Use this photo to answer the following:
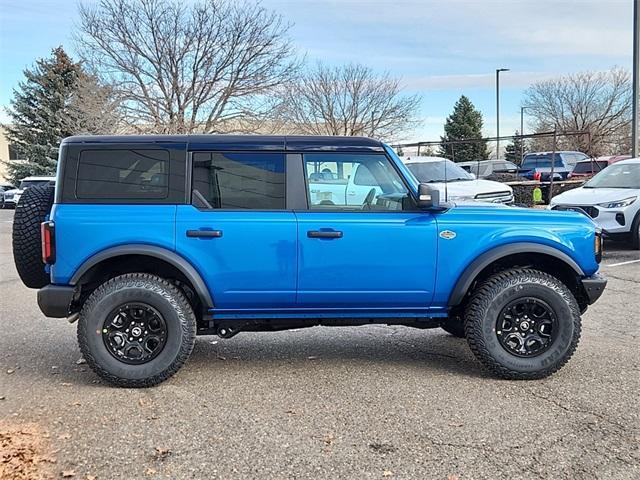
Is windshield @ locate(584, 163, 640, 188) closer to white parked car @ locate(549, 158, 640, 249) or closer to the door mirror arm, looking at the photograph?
white parked car @ locate(549, 158, 640, 249)

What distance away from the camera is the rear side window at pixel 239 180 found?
15.6 feet

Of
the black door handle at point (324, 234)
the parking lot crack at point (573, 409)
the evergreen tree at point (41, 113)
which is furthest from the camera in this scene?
the evergreen tree at point (41, 113)

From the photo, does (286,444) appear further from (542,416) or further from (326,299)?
(542,416)

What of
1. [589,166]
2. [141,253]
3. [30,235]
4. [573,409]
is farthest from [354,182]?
[589,166]

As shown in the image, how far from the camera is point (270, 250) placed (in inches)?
184

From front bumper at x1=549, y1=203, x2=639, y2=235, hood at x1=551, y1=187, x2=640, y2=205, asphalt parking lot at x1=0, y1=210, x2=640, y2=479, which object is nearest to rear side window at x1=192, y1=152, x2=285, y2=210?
asphalt parking lot at x1=0, y1=210, x2=640, y2=479

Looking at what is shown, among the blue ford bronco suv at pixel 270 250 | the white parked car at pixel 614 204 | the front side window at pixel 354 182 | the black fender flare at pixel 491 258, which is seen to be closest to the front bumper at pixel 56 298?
the blue ford bronco suv at pixel 270 250

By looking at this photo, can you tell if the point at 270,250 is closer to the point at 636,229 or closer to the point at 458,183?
the point at 636,229

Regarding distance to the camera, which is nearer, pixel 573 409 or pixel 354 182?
pixel 573 409

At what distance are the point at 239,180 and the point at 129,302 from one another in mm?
1208

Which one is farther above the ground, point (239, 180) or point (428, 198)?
point (239, 180)

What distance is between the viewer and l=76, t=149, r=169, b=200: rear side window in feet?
15.4

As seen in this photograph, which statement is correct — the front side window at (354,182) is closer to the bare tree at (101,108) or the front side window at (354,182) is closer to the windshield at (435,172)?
the windshield at (435,172)

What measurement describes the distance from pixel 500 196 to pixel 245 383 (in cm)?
919
